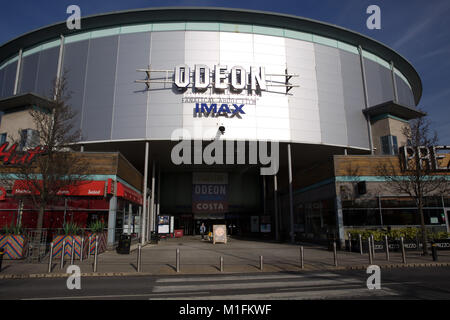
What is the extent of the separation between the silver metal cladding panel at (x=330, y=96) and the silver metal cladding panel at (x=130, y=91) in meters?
17.2

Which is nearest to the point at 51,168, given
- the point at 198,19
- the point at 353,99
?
the point at 198,19

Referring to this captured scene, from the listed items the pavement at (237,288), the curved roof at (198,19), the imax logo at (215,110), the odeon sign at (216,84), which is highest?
the curved roof at (198,19)

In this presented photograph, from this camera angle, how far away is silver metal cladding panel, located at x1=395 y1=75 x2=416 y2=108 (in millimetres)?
36000

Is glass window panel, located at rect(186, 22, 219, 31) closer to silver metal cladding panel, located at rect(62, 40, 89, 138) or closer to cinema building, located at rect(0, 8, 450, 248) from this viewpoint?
cinema building, located at rect(0, 8, 450, 248)

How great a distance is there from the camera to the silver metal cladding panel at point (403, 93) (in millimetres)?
36000

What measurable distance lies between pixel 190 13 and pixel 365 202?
76.5 ft

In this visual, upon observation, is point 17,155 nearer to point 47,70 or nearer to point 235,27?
point 47,70

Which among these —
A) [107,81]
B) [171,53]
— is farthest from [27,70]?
Answer: [171,53]

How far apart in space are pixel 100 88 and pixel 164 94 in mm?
6411

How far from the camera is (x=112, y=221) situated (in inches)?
773

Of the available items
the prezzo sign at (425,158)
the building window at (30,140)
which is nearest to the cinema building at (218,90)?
the building window at (30,140)

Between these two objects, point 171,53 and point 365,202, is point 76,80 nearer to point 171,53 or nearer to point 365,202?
point 171,53

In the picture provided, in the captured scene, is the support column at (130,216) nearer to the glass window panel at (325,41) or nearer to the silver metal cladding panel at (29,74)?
the silver metal cladding panel at (29,74)
